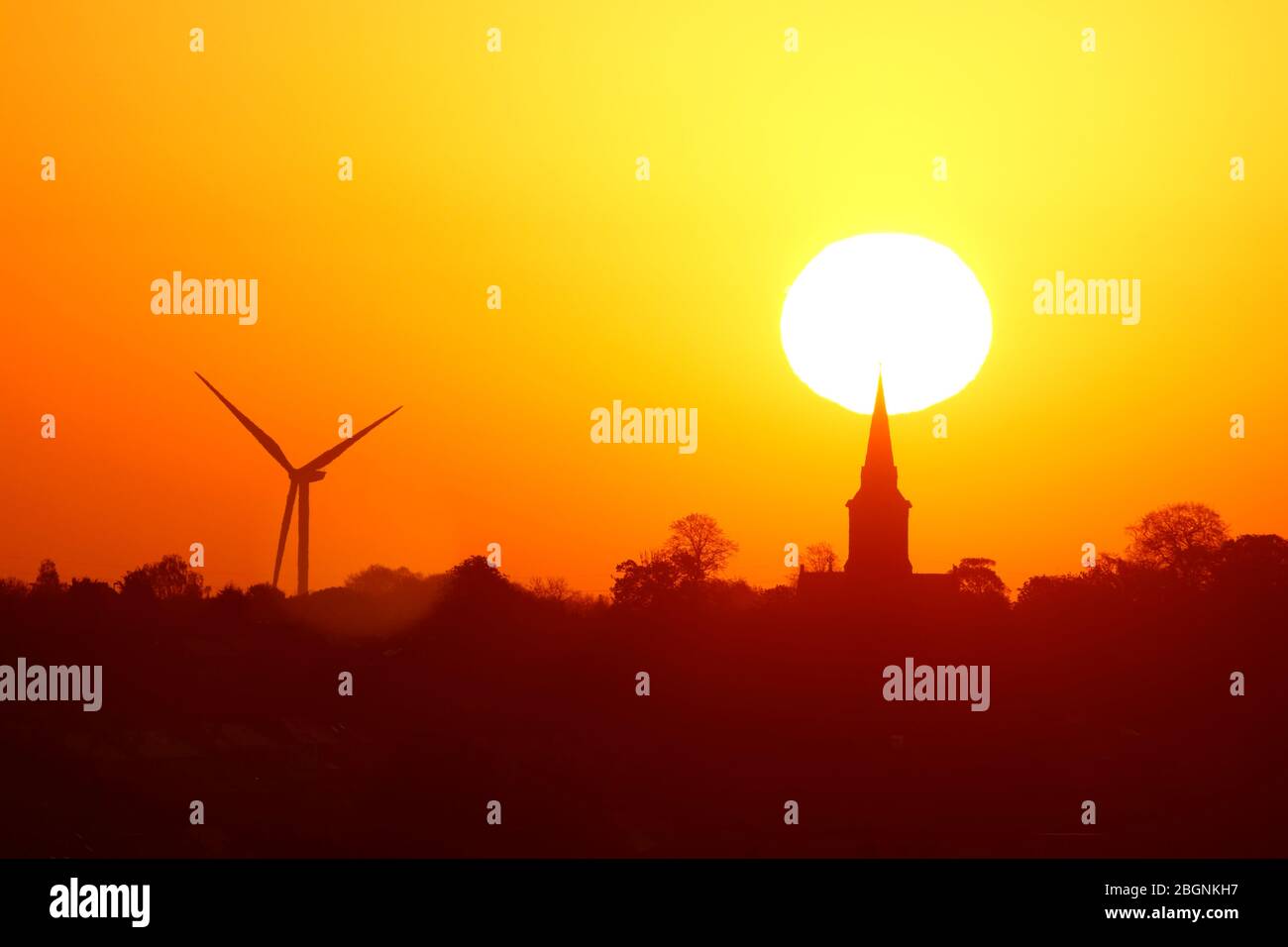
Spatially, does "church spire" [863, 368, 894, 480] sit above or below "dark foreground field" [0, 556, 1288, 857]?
above

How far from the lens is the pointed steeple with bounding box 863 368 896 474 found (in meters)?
152

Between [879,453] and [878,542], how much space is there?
6242 mm

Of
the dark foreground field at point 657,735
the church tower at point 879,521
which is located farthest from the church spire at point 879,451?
the dark foreground field at point 657,735

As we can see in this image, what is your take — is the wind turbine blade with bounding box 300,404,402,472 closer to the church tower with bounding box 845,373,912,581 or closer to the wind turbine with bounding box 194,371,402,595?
the wind turbine with bounding box 194,371,402,595

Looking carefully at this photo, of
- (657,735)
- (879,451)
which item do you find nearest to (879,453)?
(879,451)

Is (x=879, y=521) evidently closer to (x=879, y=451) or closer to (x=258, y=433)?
(x=879, y=451)

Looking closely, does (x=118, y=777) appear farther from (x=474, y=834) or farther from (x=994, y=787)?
(x=994, y=787)
